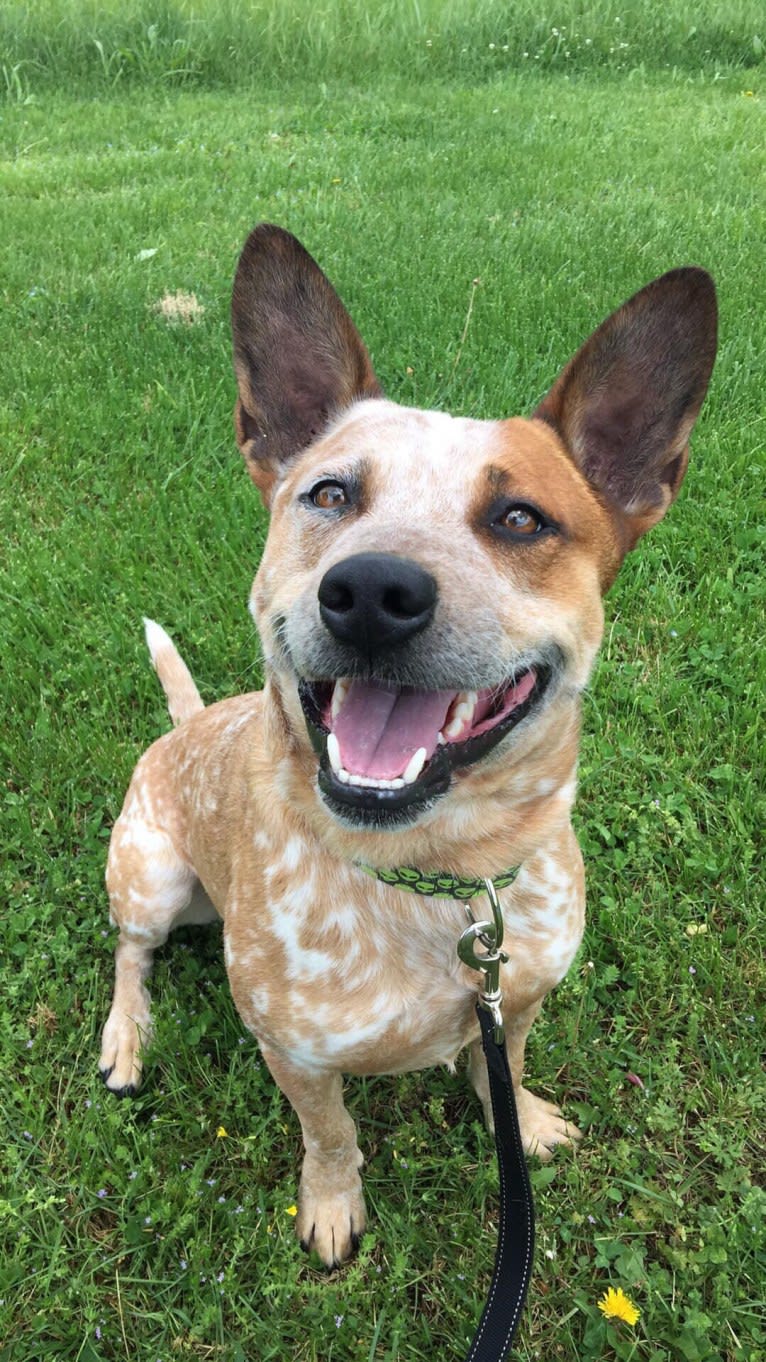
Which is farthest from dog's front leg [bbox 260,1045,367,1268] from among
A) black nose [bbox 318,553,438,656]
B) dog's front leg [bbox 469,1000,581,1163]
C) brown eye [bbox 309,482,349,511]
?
brown eye [bbox 309,482,349,511]

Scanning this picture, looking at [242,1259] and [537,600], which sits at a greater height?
[537,600]

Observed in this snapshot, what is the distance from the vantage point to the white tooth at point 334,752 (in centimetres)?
178

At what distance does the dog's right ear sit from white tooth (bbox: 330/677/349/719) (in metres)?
0.87

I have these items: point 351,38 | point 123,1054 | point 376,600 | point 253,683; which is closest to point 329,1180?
point 123,1054

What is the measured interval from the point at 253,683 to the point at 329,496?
1981 mm

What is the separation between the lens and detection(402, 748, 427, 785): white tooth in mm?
1749

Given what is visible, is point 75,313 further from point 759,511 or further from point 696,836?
point 696,836

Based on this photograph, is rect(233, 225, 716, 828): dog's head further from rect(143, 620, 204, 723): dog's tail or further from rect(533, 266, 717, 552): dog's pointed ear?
rect(143, 620, 204, 723): dog's tail

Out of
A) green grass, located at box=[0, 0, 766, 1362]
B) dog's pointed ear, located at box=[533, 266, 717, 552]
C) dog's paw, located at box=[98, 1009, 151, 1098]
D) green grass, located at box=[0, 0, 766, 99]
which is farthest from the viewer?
green grass, located at box=[0, 0, 766, 99]

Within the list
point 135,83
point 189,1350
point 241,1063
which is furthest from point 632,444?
point 135,83

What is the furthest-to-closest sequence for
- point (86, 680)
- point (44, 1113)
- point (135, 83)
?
1. point (135, 83)
2. point (86, 680)
3. point (44, 1113)

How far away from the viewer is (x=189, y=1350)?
234 cm

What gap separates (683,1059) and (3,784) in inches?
108

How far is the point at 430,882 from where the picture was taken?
2.03 meters
